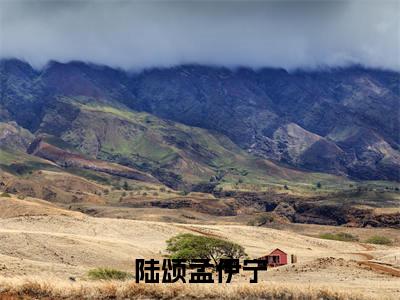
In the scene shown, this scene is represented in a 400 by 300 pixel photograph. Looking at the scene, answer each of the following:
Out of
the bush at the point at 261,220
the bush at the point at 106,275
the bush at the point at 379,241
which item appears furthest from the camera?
the bush at the point at 261,220

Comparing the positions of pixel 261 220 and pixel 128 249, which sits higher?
pixel 261 220

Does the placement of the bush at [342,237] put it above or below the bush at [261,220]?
below

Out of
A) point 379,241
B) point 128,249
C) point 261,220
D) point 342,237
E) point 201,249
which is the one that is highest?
point 261,220

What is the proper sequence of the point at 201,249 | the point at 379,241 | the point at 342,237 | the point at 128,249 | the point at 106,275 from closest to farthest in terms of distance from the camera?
the point at 106,275, the point at 201,249, the point at 128,249, the point at 379,241, the point at 342,237

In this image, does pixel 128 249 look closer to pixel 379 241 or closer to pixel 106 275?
pixel 106 275

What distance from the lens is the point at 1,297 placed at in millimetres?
32250

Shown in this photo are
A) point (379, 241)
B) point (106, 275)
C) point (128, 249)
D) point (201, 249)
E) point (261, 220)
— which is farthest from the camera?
point (261, 220)

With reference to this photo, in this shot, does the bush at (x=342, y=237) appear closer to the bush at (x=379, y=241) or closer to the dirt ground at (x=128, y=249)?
the bush at (x=379, y=241)

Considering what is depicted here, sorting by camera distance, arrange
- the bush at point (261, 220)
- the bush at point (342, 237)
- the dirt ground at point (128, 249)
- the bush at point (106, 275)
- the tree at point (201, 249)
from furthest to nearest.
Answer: the bush at point (261, 220) < the bush at point (342, 237) < the tree at point (201, 249) < the dirt ground at point (128, 249) < the bush at point (106, 275)

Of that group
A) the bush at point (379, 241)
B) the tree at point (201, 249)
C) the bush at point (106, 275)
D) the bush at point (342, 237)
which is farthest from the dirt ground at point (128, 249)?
the bush at point (379, 241)

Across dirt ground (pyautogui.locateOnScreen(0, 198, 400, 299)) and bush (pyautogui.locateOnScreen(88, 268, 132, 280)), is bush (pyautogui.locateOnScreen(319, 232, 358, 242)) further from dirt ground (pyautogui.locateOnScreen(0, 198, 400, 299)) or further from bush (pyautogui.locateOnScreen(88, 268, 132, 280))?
bush (pyautogui.locateOnScreen(88, 268, 132, 280))

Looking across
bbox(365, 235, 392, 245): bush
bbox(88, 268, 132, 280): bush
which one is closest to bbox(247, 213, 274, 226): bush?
bbox(365, 235, 392, 245): bush

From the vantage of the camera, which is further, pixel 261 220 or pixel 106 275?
pixel 261 220

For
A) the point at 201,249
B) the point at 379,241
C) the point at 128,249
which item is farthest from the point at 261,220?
the point at 201,249
